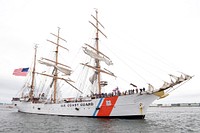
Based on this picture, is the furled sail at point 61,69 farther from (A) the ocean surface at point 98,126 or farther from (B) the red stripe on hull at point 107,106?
(A) the ocean surface at point 98,126

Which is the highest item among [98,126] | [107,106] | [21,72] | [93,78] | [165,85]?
[21,72]

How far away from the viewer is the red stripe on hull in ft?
105

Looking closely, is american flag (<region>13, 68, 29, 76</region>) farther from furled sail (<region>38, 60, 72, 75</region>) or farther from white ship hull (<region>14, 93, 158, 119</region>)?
white ship hull (<region>14, 93, 158, 119</region>)

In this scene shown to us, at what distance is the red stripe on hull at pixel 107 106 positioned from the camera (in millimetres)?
31900

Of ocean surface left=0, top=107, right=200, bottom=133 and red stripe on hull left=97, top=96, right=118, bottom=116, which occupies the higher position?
red stripe on hull left=97, top=96, right=118, bottom=116

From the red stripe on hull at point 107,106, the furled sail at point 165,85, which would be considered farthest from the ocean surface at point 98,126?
the furled sail at point 165,85

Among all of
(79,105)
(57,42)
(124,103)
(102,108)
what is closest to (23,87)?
(57,42)

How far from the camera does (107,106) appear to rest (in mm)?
32562

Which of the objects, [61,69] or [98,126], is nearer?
[98,126]

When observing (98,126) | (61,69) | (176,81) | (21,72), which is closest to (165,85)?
(176,81)

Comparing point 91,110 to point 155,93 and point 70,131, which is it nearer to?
point 155,93

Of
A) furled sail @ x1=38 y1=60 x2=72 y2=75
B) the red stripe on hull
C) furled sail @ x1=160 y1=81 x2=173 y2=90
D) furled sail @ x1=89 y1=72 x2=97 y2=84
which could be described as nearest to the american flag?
furled sail @ x1=38 y1=60 x2=72 y2=75

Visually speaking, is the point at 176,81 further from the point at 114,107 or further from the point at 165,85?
the point at 114,107

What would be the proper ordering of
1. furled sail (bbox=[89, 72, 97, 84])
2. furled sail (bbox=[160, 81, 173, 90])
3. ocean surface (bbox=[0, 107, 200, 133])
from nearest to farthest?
ocean surface (bbox=[0, 107, 200, 133]) < furled sail (bbox=[160, 81, 173, 90]) < furled sail (bbox=[89, 72, 97, 84])
